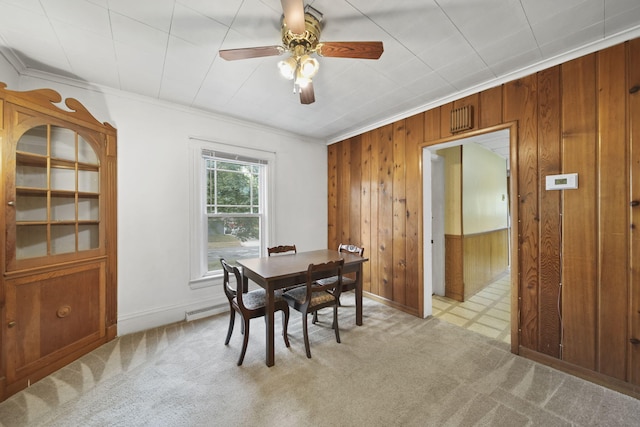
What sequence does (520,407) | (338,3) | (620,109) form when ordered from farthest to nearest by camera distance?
(620,109), (520,407), (338,3)

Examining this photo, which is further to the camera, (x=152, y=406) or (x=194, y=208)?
(x=194, y=208)

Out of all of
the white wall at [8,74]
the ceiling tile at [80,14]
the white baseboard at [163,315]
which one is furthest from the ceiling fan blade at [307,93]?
the white baseboard at [163,315]

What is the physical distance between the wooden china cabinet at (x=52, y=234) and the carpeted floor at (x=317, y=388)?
0.77 feet

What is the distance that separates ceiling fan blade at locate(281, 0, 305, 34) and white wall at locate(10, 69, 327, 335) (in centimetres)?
224

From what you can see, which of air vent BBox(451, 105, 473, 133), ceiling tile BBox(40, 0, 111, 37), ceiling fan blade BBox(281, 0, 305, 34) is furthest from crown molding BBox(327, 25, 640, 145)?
ceiling tile BBox(40, 0, 111, 37)

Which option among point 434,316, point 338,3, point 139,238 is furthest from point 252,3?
point 434,316

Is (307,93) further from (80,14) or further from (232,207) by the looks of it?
(232,207)

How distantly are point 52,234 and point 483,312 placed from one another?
15.5 feet

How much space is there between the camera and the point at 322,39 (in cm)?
179

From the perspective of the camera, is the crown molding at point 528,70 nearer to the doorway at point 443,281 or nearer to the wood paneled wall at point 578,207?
the wood paneled wall at point 578,207

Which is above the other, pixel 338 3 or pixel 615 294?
pixel 338 3

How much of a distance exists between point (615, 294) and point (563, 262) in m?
0.33

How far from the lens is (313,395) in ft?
5.75

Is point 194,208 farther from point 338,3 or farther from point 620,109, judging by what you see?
point 620,109
